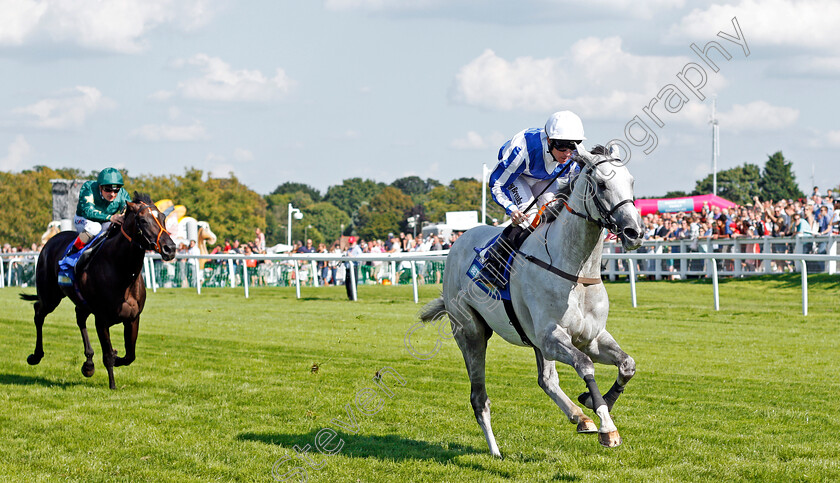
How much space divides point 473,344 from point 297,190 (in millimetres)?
165873

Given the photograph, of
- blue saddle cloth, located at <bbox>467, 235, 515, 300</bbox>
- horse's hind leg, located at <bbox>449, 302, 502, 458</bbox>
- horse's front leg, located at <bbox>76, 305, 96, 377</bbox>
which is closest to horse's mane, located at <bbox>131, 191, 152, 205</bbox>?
horse's front leg, located at <bbox>76, 305, 96, 377</bbox>

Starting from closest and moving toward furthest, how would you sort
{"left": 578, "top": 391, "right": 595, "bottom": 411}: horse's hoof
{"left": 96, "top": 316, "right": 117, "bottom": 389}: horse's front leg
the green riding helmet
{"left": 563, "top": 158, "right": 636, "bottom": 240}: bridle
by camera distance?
{"left": 563, "top": 158, "right": 636, "bottom": 240}: bridle, {"left": 578, "top": 391, "right": 595, "bottom": 411}: horse's hoof, {"left": 96, "top": 316, "right": 117, "bottom": 389}: horse's front leg, the green riding helmet

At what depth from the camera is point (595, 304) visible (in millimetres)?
5078

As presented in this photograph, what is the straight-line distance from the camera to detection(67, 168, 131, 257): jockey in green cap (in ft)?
28.7

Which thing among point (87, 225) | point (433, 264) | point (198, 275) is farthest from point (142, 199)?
point (198, 275)

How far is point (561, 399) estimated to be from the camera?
5121 millimetres

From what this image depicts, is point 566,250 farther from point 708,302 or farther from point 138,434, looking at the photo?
point 708,302

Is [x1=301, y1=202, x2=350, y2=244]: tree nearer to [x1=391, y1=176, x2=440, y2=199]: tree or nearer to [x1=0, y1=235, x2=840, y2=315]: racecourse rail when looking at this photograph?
[x1=391, y1=176, x2=440, y2=199]: tree

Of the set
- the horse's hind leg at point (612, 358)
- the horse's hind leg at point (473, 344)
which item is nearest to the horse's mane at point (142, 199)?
the horse's hind leg at point (473, 344)

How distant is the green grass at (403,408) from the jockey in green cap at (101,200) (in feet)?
4.85

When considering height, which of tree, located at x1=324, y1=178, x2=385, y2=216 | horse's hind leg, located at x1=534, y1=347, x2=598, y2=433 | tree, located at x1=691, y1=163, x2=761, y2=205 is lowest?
horse's hind leg, located at x1=534, y1=347, x2=598, y2=433

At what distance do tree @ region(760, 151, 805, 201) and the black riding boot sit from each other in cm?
8765

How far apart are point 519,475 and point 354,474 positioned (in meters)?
0.99

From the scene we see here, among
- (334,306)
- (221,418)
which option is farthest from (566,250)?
(334,306)
